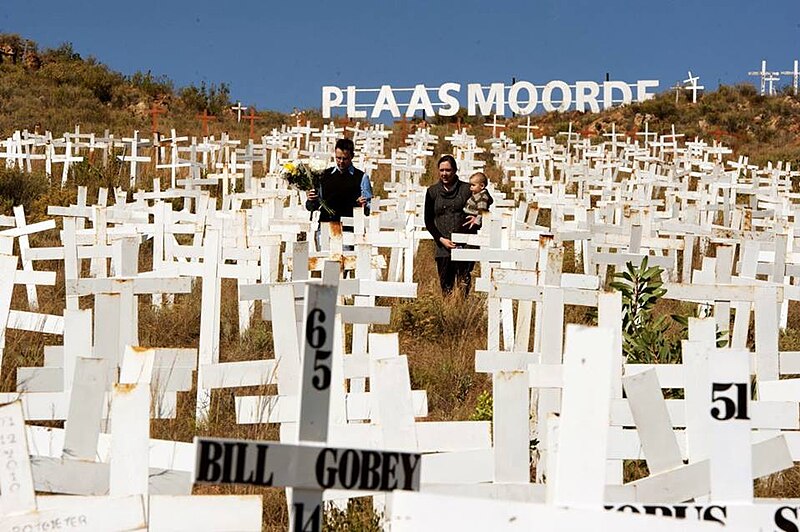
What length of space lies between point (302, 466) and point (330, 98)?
3966 cm

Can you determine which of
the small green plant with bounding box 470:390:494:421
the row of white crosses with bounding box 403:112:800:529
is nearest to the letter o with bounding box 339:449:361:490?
the row of white crosses with bounding box 403:112:800:529

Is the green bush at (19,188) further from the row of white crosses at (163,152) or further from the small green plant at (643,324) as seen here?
the small green plant at (643,324)

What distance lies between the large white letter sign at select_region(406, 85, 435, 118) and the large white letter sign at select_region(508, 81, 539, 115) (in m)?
3.81

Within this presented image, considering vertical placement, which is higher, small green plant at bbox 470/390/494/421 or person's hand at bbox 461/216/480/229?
person's hand at bbox 461/216/480/229

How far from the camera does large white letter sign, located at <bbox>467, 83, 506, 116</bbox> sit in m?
44.2

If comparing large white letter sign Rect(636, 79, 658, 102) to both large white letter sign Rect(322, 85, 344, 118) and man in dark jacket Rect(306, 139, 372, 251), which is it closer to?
large white letter sign Rect(322, 85, 344, 118)

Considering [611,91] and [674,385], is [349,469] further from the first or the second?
[611,91]

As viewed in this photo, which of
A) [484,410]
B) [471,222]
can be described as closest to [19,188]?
[471,222]

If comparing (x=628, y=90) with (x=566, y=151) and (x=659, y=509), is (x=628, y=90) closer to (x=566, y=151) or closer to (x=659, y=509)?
(x=566, y=151)

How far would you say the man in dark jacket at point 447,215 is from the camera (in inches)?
402

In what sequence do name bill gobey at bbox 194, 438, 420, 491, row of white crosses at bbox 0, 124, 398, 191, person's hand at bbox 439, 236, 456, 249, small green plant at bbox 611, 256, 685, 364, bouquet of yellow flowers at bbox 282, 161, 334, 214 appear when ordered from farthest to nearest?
row of white crosses at bbox 0, 124, 398, 191 → bouquet of yellow flowers at bbox 282, 161, 334, 214 → person's hand at bbox 439, 236, 456, 249 → small green plant at bbox 611, 256, 685, 364 → name bill gobey at bbox 194, 438, 420, 491

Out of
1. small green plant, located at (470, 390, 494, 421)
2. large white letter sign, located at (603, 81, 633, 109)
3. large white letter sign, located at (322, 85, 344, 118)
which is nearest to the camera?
small green plant, located at (470, 390, 494, 421)

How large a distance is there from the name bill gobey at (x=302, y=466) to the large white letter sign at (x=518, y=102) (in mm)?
42715

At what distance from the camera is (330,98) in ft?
135
